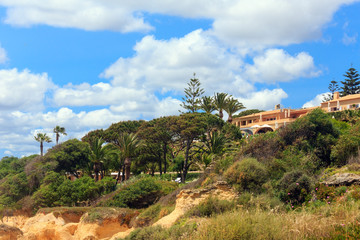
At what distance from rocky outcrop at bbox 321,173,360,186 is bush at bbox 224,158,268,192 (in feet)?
9.71

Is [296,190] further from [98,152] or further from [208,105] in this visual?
[208,105]

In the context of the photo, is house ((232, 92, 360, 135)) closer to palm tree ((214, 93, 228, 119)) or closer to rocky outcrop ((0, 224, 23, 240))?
palm tree ((214, 93, 228, 119))

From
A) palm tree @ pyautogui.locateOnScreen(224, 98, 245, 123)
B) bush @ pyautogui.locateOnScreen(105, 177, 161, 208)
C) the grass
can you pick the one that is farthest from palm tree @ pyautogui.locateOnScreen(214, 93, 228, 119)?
the grass

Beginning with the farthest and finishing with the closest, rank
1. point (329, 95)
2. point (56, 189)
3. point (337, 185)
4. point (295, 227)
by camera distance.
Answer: point (329, 95)
point (56, 189)
point (337, 185)
point (295, 227)

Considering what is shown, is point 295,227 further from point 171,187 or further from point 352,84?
point 352,84

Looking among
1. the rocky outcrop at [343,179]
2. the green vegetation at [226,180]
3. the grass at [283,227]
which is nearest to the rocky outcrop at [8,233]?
the green vegetation at [226,180]

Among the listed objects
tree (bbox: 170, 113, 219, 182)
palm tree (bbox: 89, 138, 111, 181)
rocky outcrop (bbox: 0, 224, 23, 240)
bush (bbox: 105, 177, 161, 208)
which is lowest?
rocky outcrop (bbox: 0, 224, 23, 240)

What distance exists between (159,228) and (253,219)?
13.8ft

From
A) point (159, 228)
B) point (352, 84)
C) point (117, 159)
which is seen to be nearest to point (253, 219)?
point (159, 228)

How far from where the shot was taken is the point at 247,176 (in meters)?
17.2

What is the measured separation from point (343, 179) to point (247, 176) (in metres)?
4.19

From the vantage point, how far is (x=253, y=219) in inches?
403

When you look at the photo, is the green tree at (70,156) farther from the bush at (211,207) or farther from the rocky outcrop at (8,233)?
the bush at (211,207)

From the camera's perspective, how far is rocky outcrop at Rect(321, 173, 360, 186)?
14906 mm
